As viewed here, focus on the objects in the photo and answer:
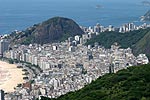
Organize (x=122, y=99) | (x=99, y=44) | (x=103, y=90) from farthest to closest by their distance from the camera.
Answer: (x=99, y=44), (x=103, y=90), (x=122, y=99)

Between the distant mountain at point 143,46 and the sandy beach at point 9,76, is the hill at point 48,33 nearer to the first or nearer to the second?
the sandy beach at point 9,76

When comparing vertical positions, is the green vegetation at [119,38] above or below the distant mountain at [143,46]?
above

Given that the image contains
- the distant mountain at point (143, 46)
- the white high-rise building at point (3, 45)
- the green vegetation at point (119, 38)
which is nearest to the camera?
the distant mountain at point (143, 46)

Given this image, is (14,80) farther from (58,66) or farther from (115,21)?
(115,21)

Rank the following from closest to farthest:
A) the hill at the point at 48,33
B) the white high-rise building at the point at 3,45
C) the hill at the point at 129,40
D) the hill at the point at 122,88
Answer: the hill at the point at 122,88, the hill at the point at 129,40, the white high-rise building at the point at 3,45, the hill at the point at 48,33

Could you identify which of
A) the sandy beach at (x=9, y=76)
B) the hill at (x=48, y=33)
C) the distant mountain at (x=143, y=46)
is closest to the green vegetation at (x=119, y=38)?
the distant mountain at (x=143, y=46)

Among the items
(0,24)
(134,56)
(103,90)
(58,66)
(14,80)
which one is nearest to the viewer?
(103,90)

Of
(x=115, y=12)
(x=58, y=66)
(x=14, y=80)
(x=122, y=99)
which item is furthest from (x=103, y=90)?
(x=115, y=12)

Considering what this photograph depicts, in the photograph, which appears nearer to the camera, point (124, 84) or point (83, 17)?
point (124, 84)
